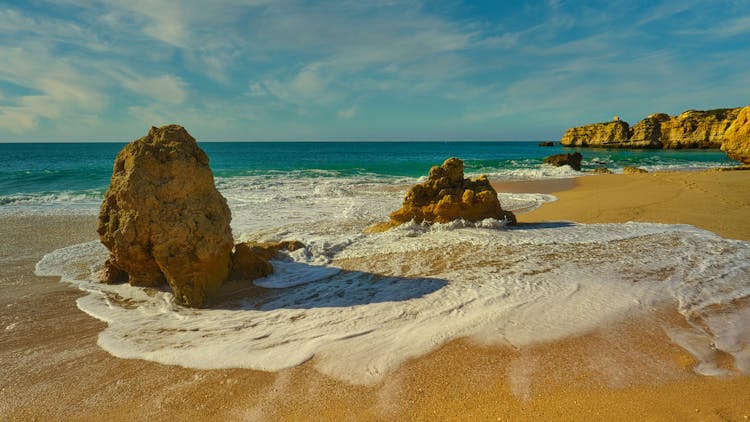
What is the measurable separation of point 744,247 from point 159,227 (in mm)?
7765

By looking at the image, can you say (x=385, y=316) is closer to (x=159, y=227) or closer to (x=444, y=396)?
(x=444, y=396)

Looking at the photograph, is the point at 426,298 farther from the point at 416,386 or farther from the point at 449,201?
the point at 449,201

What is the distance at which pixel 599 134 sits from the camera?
2874 inches

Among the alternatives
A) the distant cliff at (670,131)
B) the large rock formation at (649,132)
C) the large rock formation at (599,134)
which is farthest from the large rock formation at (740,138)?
the large rock formation at (599,134)

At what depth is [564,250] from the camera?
5535 millimetres

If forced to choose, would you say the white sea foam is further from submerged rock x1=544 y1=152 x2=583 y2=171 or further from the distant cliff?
the distant cliff

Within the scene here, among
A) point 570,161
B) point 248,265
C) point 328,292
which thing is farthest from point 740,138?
point 248,265

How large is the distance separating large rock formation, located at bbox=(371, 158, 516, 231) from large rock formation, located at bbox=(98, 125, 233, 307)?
3.42 m

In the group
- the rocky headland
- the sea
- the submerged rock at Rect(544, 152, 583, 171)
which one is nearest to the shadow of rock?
the sea

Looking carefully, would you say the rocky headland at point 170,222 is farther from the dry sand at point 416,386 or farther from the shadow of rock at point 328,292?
the dry sand at point 416,386

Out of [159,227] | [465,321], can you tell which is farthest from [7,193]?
[465,321]

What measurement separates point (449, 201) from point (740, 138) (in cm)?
2000

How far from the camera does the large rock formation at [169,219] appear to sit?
4.09m

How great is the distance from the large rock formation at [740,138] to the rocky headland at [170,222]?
23408mm
